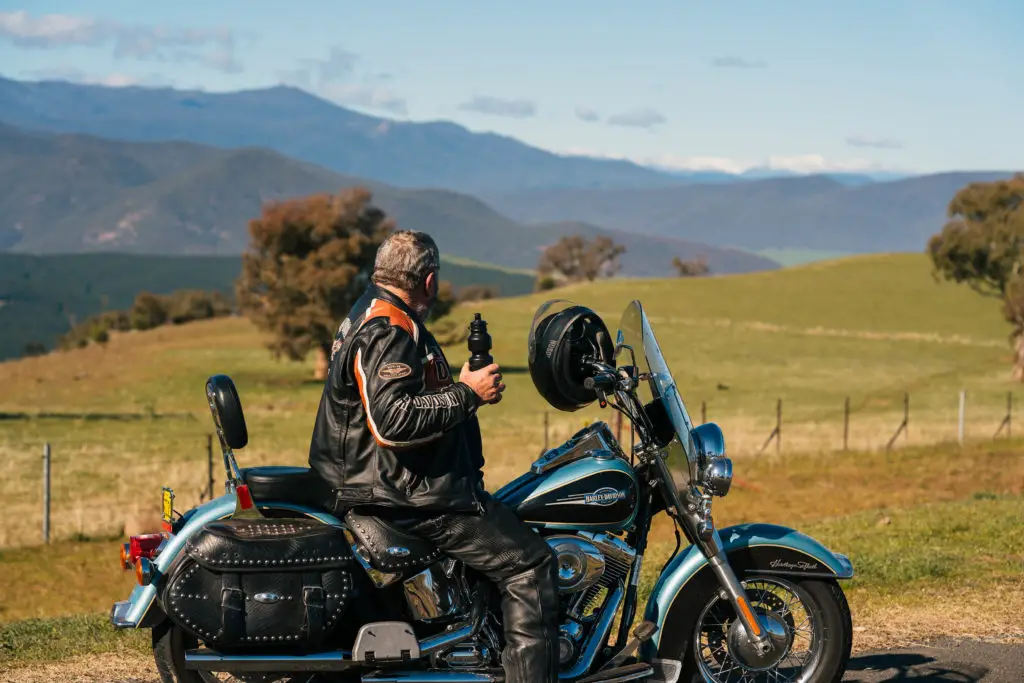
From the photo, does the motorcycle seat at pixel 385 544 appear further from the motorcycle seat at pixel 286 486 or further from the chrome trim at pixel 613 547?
the chrome trim at pixel 613 547

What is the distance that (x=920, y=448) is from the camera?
2462 centimetres

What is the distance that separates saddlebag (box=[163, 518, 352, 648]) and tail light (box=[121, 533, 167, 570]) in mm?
222

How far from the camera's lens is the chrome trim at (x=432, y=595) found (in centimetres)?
539

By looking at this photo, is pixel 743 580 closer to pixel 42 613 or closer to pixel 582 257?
pixel 42 613

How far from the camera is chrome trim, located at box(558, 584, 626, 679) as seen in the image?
223 inches

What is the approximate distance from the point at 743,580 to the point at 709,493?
512mm

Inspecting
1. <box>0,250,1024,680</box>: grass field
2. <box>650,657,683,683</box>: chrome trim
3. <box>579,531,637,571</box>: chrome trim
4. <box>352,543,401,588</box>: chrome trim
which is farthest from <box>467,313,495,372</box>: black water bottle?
<box>0,250,1024,680</box>: grass field

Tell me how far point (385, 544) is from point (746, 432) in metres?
28.2

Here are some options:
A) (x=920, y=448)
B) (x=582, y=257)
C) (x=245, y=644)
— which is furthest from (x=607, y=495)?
(x=582, y=257)

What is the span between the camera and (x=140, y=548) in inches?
210

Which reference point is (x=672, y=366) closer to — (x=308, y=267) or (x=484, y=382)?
(x=308, y=267)

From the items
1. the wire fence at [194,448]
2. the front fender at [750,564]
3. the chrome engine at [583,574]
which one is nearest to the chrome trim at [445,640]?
the chrome engine at [583,574]

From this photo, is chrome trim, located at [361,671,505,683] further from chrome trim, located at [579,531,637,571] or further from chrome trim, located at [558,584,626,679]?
chrome trim, located at [579,531,637,571]

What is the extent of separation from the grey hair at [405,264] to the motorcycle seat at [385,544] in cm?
95
